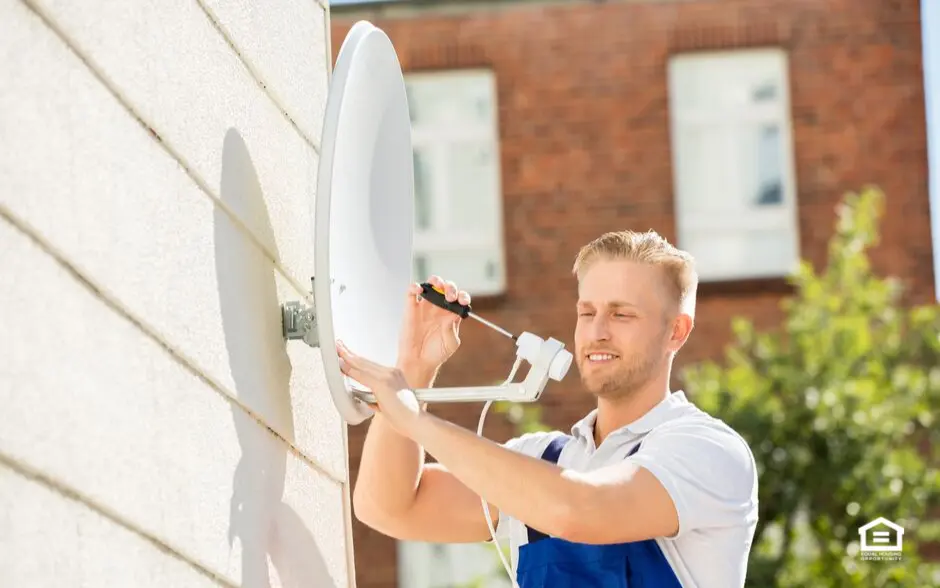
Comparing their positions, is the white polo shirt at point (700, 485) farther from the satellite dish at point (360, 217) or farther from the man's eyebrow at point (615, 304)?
the satellite dish at point (360, 217)

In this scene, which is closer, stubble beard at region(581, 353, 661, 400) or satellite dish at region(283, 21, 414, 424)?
satellite dish at region(283, 21, 414, 424)

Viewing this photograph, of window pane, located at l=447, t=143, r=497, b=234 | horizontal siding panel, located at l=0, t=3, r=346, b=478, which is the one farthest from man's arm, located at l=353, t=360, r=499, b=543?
window pane, located at l=447, t=143, r=497, b=234

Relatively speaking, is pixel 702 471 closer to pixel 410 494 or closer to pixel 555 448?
pixel 555 448

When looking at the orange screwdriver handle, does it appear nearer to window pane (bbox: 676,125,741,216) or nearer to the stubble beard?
the stubble beard

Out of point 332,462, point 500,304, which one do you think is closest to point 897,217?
point 500,304

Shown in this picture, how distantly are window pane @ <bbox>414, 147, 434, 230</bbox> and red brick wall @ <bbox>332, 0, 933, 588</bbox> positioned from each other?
0.62 metres

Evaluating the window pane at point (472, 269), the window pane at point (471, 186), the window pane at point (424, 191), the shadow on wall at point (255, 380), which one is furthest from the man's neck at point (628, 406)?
the window pane at point (424, 191)

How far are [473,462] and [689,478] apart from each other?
18.8 inches

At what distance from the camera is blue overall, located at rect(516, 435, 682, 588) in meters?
3.17

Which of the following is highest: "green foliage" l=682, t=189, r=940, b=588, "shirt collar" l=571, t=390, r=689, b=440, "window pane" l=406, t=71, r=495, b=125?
"window pane" l=406, t=71, r=495, b=125

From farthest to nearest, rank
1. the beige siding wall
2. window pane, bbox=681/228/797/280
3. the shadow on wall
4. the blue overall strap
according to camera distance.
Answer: window pane, bbox=681/228/797/280, the blue overall strap, the shadow on wall, the beige siding wall

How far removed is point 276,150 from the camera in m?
3.26

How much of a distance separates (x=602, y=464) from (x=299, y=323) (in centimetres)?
68

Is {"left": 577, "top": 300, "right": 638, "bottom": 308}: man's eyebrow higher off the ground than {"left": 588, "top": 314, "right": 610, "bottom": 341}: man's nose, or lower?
higher
